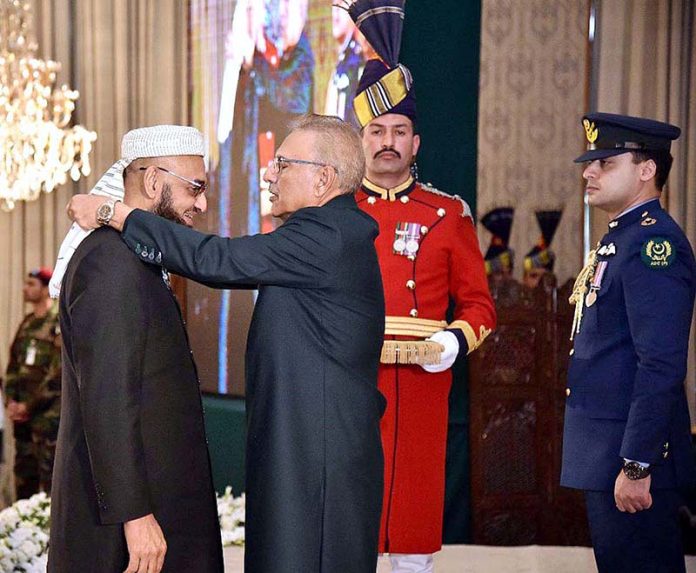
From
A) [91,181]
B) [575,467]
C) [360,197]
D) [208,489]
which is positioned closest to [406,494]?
[575,467]

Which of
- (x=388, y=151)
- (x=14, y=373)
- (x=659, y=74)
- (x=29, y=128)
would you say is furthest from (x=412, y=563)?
(x=29, y=128)

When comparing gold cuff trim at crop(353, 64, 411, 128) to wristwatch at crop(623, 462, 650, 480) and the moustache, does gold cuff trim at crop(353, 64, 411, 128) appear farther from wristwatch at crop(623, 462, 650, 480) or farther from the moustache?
wristwatch at crop(623, 462, 650, 480)

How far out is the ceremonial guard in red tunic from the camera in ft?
12.2

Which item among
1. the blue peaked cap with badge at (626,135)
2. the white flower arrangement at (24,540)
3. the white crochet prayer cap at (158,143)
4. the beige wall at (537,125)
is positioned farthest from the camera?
the beige wall at (537,125)

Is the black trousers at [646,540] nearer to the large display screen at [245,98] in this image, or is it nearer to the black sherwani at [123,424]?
the black sherwani at [123,424]

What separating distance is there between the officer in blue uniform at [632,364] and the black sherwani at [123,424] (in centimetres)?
110

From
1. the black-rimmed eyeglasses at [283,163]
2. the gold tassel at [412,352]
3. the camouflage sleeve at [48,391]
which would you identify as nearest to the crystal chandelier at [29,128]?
the camouflage sleeve at [48,391]

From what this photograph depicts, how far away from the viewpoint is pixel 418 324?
3.77m

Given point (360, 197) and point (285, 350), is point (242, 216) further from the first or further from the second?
point (285, 350)

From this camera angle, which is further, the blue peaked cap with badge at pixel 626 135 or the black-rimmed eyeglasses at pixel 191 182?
the blue peaked cap with badge at pixel 626 135

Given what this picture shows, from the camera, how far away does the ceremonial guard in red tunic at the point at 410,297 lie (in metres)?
3.72

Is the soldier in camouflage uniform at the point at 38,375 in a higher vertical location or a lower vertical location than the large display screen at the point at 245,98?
lower

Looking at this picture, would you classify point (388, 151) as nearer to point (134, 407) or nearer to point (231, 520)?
point (134, 407)

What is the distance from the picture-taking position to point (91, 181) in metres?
7.80
